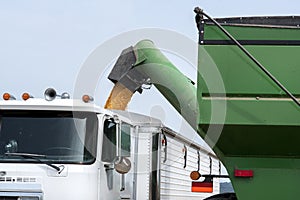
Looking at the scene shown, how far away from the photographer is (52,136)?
716 cm

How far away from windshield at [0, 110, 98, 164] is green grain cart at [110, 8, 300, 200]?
1.76 metres

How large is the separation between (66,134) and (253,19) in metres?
2.65

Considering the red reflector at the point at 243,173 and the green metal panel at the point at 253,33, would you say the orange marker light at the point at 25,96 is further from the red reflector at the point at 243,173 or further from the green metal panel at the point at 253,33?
the red reflector at the point at 243,173

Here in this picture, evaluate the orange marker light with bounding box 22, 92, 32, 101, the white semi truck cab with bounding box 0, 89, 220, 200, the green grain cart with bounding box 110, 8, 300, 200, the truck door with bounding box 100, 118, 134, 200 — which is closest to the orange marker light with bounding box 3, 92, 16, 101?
the white semi truck cab with bounding box 0, 89, 220, 200

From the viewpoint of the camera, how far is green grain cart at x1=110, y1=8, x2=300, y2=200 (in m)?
5.54

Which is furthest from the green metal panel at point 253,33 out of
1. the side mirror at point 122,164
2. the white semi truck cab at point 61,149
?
the side mirror at point 122,164

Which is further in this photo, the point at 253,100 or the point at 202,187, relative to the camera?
the point at 202,187

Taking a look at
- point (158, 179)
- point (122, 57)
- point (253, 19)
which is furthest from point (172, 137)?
point (253, 19)

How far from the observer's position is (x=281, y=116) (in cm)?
551

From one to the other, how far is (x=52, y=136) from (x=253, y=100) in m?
2.69

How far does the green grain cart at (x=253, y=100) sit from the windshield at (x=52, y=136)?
1.76m

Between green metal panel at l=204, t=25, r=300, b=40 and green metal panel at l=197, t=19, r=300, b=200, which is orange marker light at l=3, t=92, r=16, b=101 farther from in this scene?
green metal panel at l=204, t=25, r=300, b=40

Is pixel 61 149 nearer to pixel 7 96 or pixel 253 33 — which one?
pixel 7 96

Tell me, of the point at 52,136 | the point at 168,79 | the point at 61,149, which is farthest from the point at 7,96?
the point at 168,79
